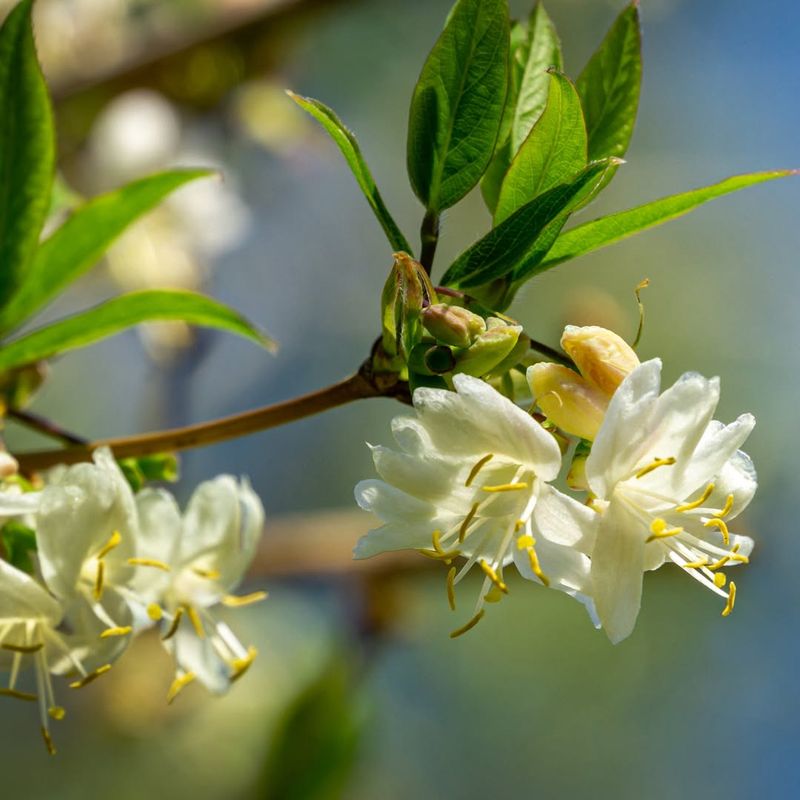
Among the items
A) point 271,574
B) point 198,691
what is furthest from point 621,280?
point 271,574

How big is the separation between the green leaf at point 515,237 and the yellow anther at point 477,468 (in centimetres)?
11

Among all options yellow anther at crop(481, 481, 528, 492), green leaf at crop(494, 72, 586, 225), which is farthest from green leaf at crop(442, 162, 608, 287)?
yellow anther at crop(481, 481, 528, 492)

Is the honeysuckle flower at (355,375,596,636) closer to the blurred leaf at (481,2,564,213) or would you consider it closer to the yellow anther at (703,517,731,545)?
the yellow anther at (703,517,731,545)

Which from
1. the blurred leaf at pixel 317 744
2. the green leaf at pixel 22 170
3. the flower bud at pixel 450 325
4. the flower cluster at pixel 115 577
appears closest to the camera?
the flower bud at pixel 450 325

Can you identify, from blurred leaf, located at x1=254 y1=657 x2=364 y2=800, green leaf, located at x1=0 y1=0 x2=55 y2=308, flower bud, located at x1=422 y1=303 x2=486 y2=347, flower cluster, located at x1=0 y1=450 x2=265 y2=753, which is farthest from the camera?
blurred leaf, located at x1=254 y1=657 x2=364 y2=800

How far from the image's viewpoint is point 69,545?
0.74m

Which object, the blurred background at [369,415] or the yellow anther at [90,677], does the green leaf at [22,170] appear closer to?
the yellow anther at [90,677]

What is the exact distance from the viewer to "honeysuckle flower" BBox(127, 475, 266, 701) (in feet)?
2.72

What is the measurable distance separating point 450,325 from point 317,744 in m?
1.70

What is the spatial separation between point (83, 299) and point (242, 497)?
1.57m

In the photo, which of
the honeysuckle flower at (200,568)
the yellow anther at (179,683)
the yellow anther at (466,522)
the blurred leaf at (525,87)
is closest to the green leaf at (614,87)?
the blurred leaf at (525,87)

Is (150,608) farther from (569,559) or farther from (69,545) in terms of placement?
(569,559)

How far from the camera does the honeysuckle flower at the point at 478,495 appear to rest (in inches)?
24.9

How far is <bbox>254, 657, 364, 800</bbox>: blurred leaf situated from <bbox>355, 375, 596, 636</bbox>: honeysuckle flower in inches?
60.7
